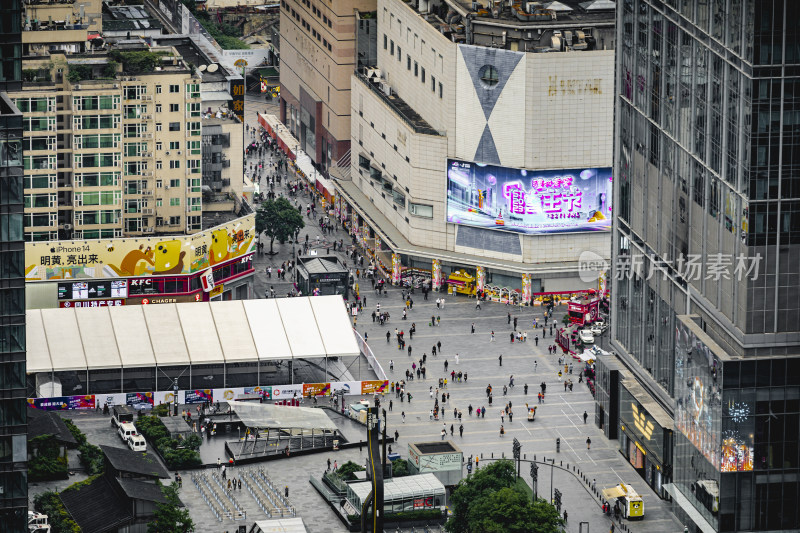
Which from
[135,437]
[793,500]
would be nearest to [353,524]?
[135,437]

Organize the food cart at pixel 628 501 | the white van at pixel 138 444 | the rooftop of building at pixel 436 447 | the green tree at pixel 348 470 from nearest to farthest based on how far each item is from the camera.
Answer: the food cart at pixel 628 501 → the green tree at pixel 348 470 → the rooftop of building at pixel 436 447 → the white van at pixel 138 444

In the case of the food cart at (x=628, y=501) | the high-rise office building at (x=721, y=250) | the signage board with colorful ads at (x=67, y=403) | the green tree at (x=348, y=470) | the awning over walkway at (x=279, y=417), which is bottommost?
the food cart at (x=628, y=501)

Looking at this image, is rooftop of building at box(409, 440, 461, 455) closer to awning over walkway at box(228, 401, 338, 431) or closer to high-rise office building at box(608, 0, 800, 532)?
awning over walkway at box(228, 401, 338, 431)

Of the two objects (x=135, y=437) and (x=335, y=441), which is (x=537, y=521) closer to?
(x=335, y=441)

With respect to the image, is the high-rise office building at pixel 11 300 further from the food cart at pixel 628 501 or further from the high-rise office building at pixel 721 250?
the food cart at pixel 628 501

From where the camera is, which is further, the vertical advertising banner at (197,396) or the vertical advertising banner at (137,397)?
the vertical advertising banner at (197,396)

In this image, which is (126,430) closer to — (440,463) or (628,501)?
(440,463)

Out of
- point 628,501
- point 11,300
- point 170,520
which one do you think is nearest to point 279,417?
point 170,520

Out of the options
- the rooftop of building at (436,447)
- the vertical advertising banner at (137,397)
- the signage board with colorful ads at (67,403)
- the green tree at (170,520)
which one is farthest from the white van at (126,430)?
the rooftop of building at (436,447)
